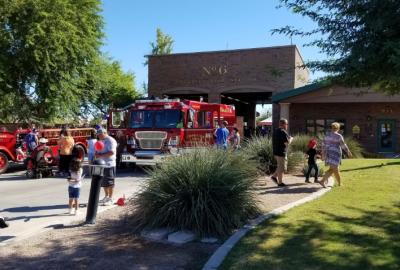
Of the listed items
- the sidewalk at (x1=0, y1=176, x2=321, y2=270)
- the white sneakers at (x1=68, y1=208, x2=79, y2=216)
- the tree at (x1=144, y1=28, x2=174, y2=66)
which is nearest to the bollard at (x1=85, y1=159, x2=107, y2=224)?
the sidewalk at (x1=0, y1=176, x2=321, y2=270)

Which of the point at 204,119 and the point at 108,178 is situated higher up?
the point at 204,119

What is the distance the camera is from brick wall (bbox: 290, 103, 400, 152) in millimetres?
29250

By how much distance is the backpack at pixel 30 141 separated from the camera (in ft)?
59.1

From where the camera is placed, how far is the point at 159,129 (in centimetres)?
1747

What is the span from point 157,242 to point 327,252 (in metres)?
2.43

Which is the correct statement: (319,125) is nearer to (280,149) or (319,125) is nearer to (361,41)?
(280,149)

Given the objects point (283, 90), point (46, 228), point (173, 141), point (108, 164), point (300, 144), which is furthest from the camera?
point (283, 90)

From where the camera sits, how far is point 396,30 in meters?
5.42

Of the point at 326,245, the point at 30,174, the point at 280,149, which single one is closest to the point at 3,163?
the point at 30,174

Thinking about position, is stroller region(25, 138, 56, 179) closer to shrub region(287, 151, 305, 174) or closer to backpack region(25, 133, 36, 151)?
backpack region(25, 133, 36, 151)

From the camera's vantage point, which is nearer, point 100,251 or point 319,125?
point 100,251

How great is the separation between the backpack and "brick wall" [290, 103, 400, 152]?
17.1m

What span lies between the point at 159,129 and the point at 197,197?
9622mm

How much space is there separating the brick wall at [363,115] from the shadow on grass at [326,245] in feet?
72.0
